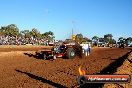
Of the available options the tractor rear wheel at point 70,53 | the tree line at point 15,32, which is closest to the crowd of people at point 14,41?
the tree line at point 15,32

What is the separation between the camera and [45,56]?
21594mm

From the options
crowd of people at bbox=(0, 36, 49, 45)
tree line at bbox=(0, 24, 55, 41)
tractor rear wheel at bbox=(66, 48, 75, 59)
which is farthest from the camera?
tree line at bbox=(0, 24, 55, 41)

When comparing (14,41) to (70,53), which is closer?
(70,53)

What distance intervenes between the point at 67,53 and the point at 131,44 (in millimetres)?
66237

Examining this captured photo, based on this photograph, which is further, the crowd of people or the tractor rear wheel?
the crowd of people

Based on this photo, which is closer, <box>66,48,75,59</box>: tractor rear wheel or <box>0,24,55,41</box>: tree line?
<box>66,48,75,59</box>: tractor rear wheel

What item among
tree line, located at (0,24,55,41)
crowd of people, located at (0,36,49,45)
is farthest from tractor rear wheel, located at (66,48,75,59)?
tree line, located at (0,24,55,41)

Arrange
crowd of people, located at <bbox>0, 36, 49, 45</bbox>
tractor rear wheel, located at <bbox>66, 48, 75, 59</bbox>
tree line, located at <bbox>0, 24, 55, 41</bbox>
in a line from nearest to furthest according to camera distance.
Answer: tractor rear wheel, located at <bbox>66, 48, 75, 59</bbox>, crowd of people, located at <bbox>0, 36, 49, 45</bbox>, tree line, located at <bbox>0, 24, 55, 41</bbox>

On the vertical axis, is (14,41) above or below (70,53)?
above

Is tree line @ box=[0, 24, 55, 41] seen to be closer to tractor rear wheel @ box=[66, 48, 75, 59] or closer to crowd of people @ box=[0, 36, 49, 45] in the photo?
crowd of people @ box=[0, 36, 49, 45]

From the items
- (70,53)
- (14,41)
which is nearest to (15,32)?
(14,41)

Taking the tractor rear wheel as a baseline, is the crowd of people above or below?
above

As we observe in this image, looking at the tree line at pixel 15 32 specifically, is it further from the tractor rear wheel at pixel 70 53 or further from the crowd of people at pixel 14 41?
the tractor rear wheel at pixel 70 53

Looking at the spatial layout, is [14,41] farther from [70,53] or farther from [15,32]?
[70,53]
